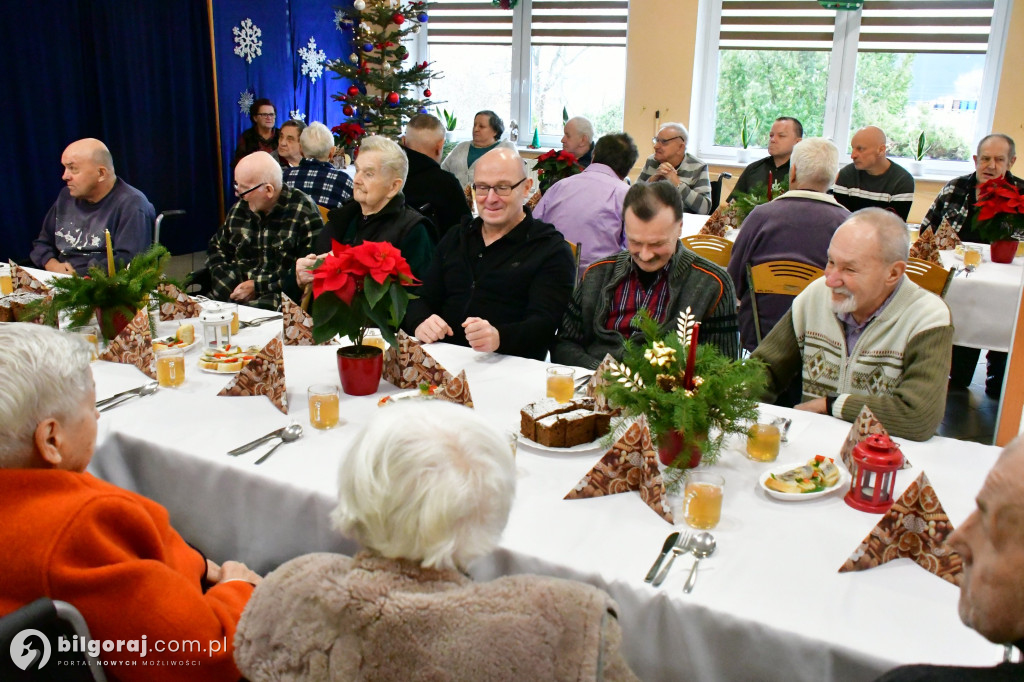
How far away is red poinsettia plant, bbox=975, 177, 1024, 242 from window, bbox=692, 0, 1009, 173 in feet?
11.5

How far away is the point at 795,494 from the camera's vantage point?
1.63 metres

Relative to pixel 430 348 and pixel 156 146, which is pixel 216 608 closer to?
pixel 430 348

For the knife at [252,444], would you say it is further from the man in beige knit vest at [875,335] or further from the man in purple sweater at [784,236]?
the man in purple sweater at [784,236]

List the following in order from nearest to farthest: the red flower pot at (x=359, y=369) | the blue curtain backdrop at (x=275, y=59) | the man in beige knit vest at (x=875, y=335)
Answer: the man in beige knit vest at (x=875, y=335), the red flower pot at (x=359, y=369), the blue curtain backdrop at (x=275, y=59)

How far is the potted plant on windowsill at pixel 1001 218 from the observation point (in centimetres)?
402

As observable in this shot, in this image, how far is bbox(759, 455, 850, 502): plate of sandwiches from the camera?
1.64 metres

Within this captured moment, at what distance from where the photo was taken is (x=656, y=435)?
1.74 metres

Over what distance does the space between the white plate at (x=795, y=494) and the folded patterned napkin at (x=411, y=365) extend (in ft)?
3.04

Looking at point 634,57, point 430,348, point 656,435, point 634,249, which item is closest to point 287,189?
point 430,348

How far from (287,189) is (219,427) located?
2.14m

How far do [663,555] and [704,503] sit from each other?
148 mm

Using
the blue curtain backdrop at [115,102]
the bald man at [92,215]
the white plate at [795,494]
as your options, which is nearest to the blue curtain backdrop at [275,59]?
the blue curtain backdrop at [115,102]

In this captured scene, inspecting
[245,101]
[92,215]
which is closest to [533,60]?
[245,101]

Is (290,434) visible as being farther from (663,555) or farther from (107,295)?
(107,295)
